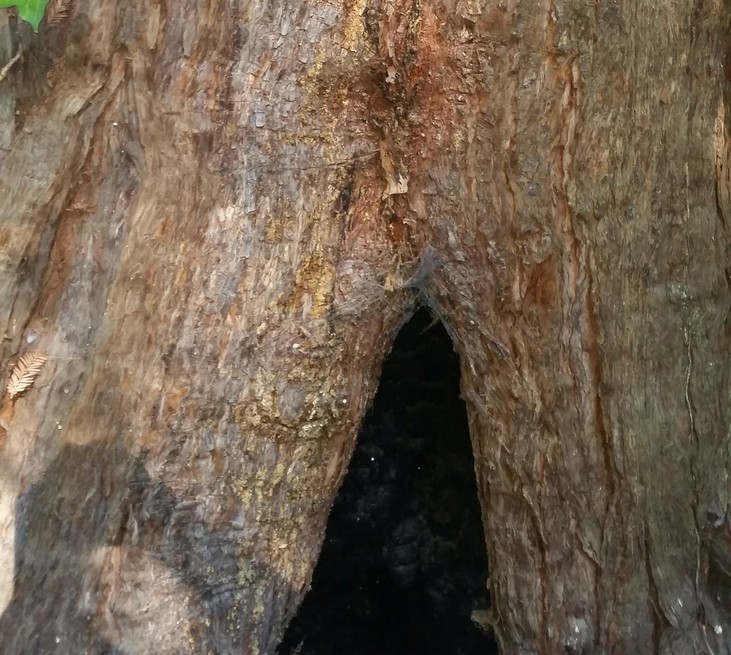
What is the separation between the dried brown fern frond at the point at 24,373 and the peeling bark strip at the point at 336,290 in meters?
0.02

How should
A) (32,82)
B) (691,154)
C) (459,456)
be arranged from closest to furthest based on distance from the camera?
(32,82)
(691,154)
(459,456)

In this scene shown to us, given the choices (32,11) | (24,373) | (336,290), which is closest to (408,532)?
(336,290)

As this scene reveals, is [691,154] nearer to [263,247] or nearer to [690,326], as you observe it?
[690,326]

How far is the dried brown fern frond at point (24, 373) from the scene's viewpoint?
3.34 ft

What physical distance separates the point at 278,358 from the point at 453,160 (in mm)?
449

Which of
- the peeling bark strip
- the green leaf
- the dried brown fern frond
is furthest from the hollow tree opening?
the green leaf

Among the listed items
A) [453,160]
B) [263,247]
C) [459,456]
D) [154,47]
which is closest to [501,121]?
[453,160]

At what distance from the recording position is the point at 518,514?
120cm

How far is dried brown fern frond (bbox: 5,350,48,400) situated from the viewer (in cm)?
102

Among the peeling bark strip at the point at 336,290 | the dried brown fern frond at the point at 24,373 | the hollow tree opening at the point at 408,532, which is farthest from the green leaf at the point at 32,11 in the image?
the hollow tree opening at the point at 408,532

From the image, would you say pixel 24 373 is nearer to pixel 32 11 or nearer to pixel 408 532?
pixel 32 11

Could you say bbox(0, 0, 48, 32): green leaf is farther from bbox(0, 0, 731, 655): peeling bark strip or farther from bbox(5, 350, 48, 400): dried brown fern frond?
bbox(5, 350, 48, 400): dried brown fern frond

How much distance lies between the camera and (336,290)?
1.19 metres

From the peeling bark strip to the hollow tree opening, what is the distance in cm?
43
